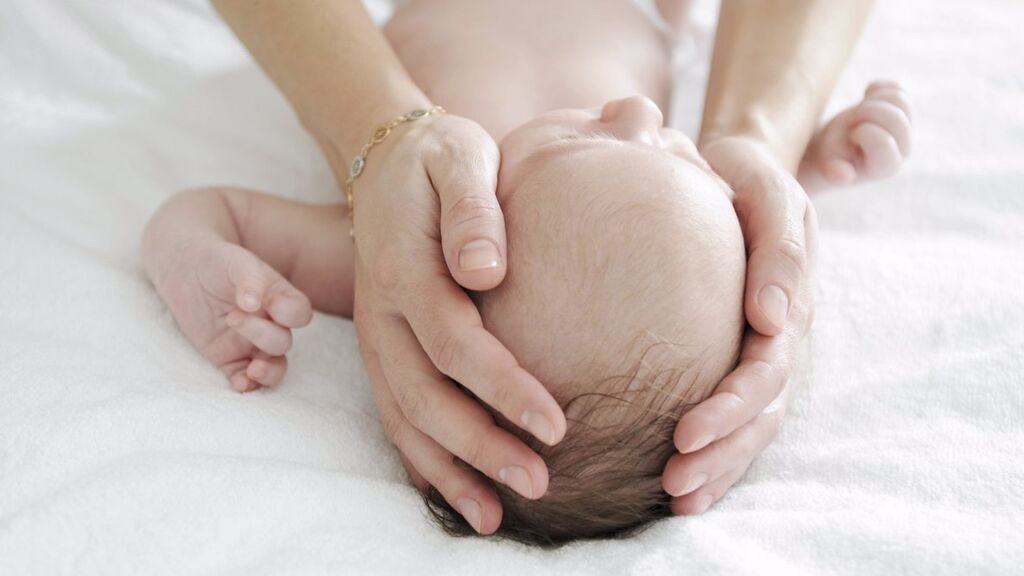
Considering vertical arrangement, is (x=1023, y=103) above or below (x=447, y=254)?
below

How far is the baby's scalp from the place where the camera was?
914mm

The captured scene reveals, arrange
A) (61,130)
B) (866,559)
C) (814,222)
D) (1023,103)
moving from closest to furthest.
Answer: (866,559) < (814,222) < (61,130) < (1023,103)

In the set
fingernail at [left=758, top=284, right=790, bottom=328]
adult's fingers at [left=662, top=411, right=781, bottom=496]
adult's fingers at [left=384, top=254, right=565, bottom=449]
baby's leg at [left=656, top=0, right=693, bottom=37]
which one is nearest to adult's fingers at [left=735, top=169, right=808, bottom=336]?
fingernail at [left=758, top=284, right=790, bottom=328]

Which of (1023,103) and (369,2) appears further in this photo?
(369,2)

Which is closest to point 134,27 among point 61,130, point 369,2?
point 61,130

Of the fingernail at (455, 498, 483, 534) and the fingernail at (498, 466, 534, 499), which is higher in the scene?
the fingernail at (498, 466, 534, 499)

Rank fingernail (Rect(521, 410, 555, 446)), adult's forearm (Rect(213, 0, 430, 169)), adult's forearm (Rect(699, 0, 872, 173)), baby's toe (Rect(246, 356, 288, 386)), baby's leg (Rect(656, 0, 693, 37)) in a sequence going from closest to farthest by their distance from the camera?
fingernail (Rect(521, 410, 555, 446)), baby's toe (Rect(246, 356, 288, 386)), adult's forearm (Rect(213, 0, 430, 169)), adult's forearm (Rect(699, 0, 872, 173)), baby's leg (Rect(656, 0, 693, 37))

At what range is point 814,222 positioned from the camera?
3.66 ft

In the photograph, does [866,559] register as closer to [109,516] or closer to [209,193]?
[109,516]

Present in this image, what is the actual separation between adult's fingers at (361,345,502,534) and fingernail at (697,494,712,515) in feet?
0.62

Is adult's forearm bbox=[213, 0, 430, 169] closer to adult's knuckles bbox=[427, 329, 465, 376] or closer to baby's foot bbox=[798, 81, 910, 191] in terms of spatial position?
adult's knuckles bbox=[427, 329, 465, 376]

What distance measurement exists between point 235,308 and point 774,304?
24.1 inches

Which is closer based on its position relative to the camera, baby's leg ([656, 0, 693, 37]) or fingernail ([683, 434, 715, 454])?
fingernail ([683, 434, 715, 454])

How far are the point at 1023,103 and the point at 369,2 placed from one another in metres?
1.19
